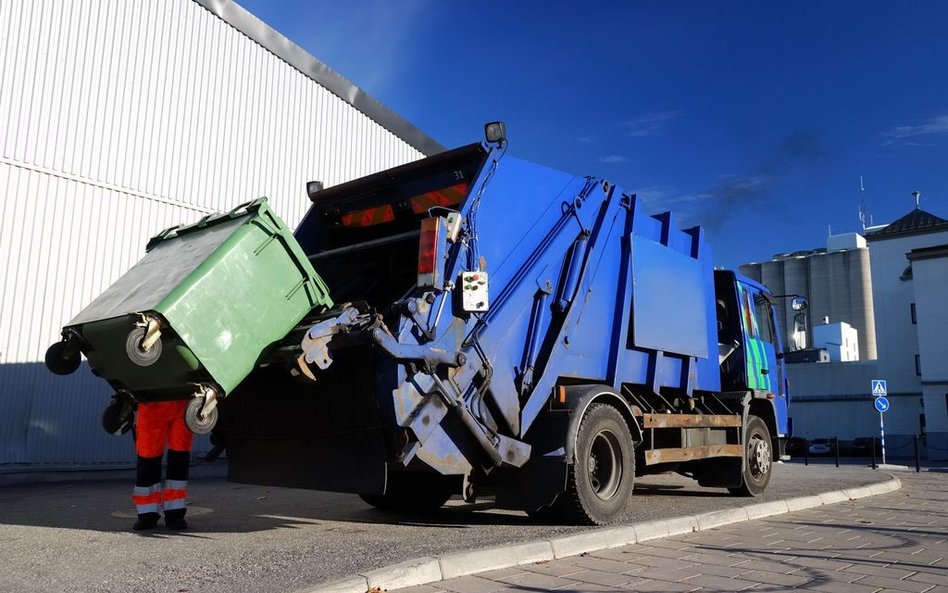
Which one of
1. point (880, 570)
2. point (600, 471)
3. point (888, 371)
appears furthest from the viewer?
point (888, 371)

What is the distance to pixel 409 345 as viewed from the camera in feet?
15.2

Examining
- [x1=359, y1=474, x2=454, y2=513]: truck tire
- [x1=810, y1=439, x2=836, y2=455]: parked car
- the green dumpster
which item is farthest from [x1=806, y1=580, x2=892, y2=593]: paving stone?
[x1=810, y1=439, x2=836, y2=455]: parked car

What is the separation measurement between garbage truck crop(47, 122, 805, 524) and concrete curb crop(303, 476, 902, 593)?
0.40 m

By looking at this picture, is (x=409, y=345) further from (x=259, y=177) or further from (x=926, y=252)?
(x=926, y=252)

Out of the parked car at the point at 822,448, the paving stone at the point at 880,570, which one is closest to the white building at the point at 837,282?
the parked car at the point at 822,448

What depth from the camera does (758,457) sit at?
8.87m

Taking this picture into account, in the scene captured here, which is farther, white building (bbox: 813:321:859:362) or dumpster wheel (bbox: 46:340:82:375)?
white building (bbox: 813:321:859:362)

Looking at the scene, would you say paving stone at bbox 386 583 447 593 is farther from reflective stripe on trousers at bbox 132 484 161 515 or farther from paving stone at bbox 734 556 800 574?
reflective stripe on trousers at bbox 132 484 161 515

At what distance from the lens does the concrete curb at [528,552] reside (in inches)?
149

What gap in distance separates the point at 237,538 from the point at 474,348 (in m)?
2.16

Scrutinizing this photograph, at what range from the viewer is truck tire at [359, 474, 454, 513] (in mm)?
6664

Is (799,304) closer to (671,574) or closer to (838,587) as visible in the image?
(838,587)

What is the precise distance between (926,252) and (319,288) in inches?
1178

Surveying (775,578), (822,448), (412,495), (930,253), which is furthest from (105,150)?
(930,253)
